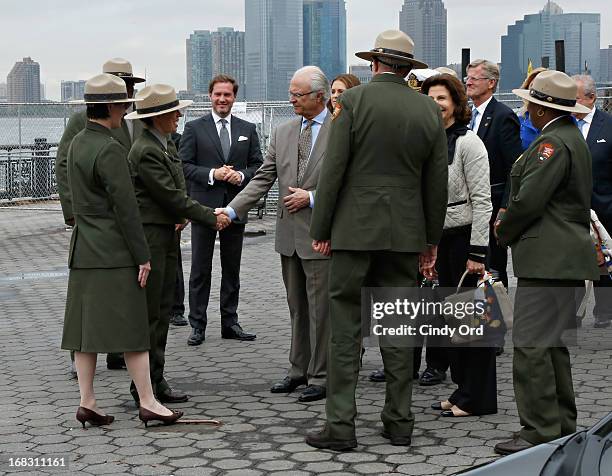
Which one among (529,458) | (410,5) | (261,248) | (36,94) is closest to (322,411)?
(529,458)

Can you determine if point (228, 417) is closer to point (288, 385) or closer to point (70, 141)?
point (288, 385)

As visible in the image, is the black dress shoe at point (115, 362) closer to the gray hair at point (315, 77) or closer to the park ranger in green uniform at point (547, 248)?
the gray hair at point (315, 77)

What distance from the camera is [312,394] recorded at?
6.84 m

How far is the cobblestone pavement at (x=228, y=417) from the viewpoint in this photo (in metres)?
5.54

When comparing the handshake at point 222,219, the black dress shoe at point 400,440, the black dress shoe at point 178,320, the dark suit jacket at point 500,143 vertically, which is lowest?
the black dress shoe at point 178,320

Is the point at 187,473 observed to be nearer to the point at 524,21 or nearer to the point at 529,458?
the point at 529,458

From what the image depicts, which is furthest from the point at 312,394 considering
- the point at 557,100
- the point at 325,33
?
the point at 325,33

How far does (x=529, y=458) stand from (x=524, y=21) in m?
32.6

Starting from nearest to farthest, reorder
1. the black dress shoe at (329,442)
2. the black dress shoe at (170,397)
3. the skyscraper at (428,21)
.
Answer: the black dress shoe at (329,442) → the black dress shoe at (170,397) → the skyscraper at (428,21)

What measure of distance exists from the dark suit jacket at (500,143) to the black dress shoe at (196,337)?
2636 mm

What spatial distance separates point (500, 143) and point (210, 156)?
8.21ft

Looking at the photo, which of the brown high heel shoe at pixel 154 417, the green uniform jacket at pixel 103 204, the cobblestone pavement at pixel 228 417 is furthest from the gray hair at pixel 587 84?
the brown high heel shoe at pixel 154 417

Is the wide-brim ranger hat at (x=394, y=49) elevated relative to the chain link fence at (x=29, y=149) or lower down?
elevated

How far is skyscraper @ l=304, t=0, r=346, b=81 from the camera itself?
3300 centimetres
